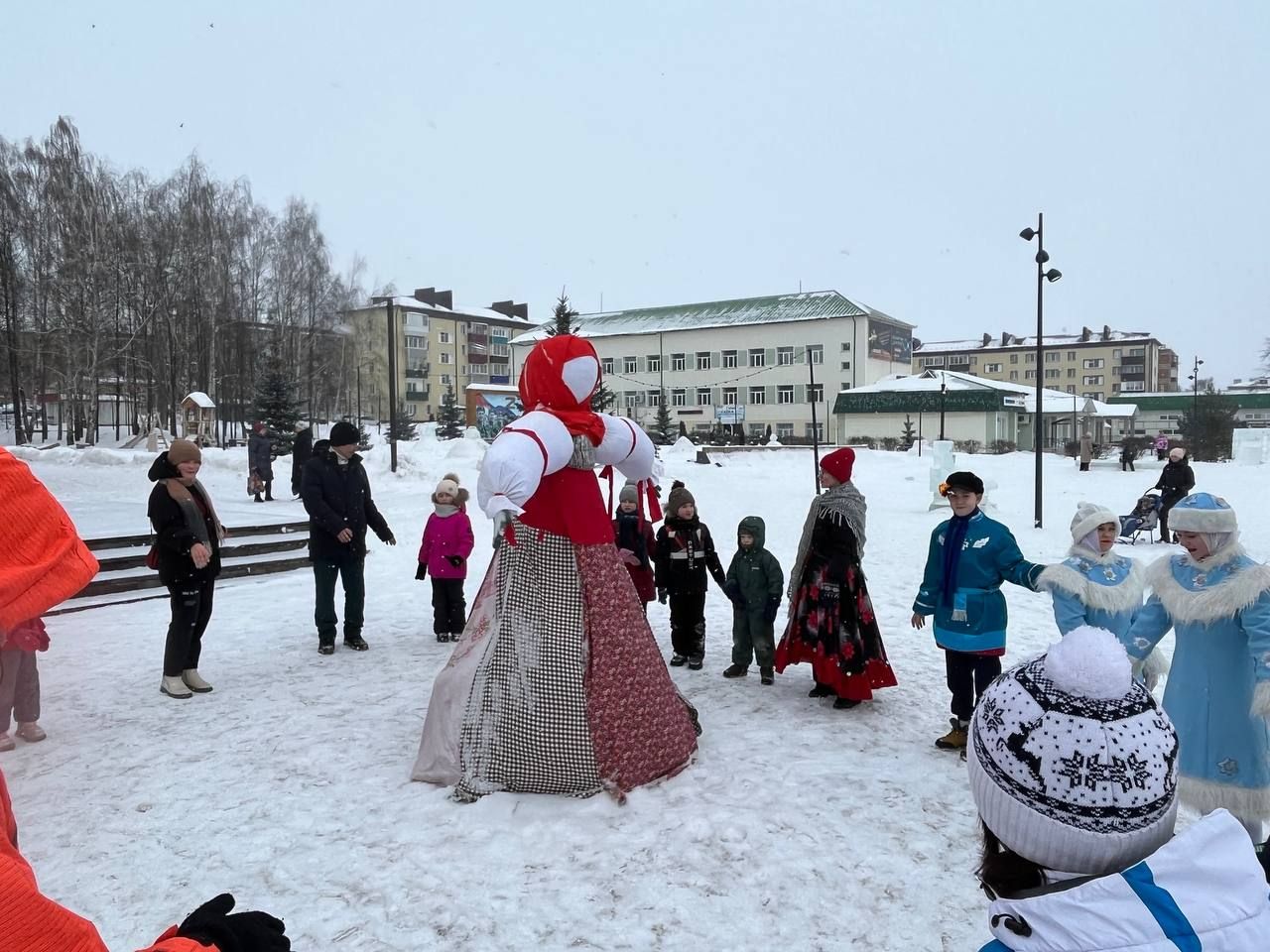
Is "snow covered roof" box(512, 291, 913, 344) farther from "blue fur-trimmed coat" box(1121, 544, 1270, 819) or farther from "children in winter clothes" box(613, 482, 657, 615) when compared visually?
"blue fur-trimmed coat" box(1121, 544, 1270, 819)

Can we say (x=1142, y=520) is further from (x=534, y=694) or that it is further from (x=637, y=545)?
(x=534, y=694)

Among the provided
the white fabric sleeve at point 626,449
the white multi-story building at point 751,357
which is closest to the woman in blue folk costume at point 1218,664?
the white fabric sleeve at point 626,449

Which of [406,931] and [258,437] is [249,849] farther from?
[258,437]

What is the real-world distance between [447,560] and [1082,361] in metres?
97.9

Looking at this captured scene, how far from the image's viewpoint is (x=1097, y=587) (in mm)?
4496

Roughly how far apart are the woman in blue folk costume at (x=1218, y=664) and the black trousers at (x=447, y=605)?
5807 mm

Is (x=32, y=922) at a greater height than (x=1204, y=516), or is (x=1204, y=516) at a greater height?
(x=1204, y=516)

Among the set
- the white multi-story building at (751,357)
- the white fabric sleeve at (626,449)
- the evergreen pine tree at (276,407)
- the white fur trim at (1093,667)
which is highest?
the white multi-story building at (751,357)

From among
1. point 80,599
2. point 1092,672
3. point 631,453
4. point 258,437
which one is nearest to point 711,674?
point 631,453

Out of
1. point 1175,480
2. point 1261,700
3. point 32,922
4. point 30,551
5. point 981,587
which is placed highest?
point 30,551

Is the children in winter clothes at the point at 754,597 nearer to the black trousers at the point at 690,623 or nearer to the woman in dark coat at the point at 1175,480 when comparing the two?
the black trousers at the point at 690,623

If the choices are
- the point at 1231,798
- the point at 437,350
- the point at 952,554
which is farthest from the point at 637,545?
the point at 437,350

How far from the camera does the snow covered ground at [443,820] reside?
3.26 meters

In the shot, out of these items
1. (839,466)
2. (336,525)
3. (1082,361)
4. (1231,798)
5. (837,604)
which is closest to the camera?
(1231,798)
